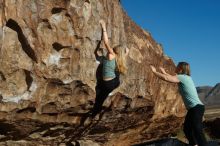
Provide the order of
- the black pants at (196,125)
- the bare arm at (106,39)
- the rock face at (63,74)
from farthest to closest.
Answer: the bare arm at (106,39) < the rock face at (63,74) < the black pants at (196,125)

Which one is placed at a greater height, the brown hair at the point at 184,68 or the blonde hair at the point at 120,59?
the blonde hair at the point at 120,59

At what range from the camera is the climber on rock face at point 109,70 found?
12195mm

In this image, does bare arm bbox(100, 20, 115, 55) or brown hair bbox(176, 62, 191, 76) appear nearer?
brown hair bbox(176, 62, 191, 76)

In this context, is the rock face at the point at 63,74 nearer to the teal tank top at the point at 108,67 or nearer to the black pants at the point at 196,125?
the teal tank top at the point at 108,67

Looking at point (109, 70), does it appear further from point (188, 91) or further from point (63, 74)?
point (188, 91)

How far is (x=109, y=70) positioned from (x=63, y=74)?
1.48 metres

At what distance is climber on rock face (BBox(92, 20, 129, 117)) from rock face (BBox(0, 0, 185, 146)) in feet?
0.80

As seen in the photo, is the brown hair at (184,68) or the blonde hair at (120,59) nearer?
the brown hair at (184,68)

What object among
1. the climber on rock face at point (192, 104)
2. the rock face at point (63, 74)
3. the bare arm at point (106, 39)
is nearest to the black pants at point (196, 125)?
the climber on rock face at point (192, 104)

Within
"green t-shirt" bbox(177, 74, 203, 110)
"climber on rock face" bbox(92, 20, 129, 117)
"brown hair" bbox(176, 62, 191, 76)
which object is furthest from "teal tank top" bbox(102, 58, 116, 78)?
"green t-shirt" bbox(177, 74, 203, 110)

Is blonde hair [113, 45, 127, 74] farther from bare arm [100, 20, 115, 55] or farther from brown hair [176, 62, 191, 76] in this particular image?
brown hair [176, 62, 191, 76]

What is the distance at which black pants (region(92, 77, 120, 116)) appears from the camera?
1244 cm

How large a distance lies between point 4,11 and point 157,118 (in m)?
8.24

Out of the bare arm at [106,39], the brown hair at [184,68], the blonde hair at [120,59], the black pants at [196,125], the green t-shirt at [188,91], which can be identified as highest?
the bare arm at [106,39]
